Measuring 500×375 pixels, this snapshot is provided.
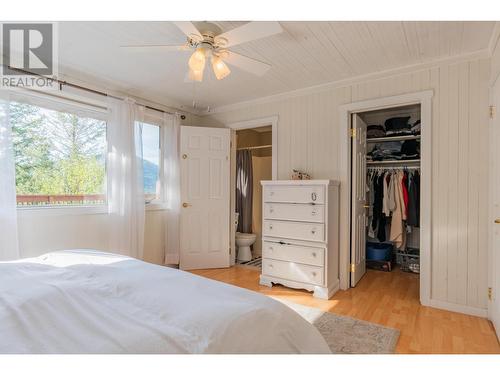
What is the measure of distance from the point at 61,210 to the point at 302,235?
94.0 inches

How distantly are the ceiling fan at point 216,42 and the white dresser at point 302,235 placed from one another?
1307 mm

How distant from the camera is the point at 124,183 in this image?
120 inches

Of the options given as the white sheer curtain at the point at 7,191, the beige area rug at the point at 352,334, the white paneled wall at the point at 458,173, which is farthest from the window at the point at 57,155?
the white paneled wall at the point at 458,173

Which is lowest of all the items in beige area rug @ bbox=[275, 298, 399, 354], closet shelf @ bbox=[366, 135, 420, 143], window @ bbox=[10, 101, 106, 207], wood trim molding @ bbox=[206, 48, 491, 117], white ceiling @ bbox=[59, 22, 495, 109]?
beige area rug @ bbox=[275, 298, 399, 354]

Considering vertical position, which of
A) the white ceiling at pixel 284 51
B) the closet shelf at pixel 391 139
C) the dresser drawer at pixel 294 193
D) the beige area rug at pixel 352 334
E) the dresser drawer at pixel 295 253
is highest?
the white ceiling at pixel 284 51

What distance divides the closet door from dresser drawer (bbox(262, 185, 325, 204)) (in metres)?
0.54

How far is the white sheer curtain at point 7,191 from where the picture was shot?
2240mm

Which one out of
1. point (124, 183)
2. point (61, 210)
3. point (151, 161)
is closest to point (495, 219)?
point (124, 183)

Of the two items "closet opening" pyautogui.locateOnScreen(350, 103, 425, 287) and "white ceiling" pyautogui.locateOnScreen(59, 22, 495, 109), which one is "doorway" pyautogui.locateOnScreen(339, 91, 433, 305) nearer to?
"closet opening" pyautogui.locateOnScreen(350, 103, 425, 287)

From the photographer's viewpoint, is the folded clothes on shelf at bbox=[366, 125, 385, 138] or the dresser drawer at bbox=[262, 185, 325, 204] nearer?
the dresser drawer at bbox=[262, 185, 325, 204]

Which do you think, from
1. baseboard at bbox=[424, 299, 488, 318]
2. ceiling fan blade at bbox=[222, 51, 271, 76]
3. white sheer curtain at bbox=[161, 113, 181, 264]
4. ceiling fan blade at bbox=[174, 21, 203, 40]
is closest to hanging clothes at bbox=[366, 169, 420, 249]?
baseboard at bbox=[424, 299, 488, 318]

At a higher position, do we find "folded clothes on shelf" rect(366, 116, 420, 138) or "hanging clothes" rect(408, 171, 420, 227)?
"folded clothes on shelf" rect(366, 116, 420, 138)

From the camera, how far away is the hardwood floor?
192 cm

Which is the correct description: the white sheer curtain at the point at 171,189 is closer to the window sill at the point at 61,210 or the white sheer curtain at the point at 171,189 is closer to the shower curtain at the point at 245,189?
the window sill at the point at 61,210
